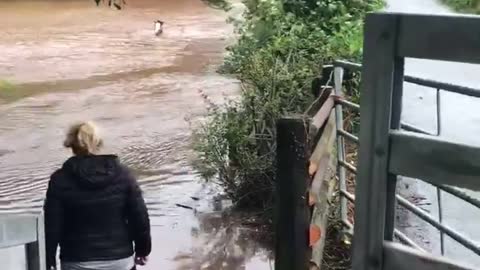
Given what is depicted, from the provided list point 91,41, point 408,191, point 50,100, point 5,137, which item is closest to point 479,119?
point 408,191

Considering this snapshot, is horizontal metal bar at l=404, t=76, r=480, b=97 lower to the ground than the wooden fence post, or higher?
higher

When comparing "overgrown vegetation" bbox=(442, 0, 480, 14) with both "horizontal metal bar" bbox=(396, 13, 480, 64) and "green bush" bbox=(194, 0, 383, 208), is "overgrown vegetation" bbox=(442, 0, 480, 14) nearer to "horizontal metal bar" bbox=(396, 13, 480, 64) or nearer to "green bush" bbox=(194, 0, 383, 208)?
"green bush" bbox=(194, 0, 383, 208)

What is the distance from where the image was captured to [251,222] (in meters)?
7.54

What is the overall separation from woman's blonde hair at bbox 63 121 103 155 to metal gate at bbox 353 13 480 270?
2387mm

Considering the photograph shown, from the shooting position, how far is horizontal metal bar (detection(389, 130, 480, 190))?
2162mm

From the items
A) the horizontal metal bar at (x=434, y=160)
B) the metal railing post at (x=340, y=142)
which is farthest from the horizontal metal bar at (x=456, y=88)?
the metal railing post at (x=340, y=142)

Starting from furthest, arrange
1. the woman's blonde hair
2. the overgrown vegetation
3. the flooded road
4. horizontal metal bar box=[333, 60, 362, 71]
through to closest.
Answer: the overgrown vegetation < the flooded road < horizontal metal bar box=[333, 60, 362, 71] < the woman's blonde hair

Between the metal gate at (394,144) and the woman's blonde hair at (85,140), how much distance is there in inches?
94.0

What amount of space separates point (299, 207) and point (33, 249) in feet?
6.47

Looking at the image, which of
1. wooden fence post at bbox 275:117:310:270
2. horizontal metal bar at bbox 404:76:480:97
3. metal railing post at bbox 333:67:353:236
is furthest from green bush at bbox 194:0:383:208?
horizontal metal bar at bbox 404:76:480:97

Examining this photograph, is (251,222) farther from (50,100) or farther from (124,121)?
(50,100)

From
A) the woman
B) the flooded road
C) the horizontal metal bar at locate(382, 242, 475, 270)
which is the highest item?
the horizontal metal bar at locate(382, 242, 475, 270)

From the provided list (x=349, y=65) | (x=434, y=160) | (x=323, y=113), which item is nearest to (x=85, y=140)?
(x=323, y=113)

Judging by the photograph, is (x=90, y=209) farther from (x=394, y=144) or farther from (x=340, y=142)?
(x=394, y=144)
